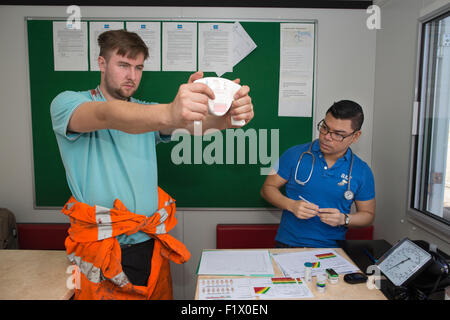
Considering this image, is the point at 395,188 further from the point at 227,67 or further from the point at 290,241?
the point at 227,67

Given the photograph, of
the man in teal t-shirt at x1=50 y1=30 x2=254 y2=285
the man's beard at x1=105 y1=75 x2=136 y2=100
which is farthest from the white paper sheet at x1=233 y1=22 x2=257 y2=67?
the man's beard at x1=105 y1=75 x2=136 y2=100

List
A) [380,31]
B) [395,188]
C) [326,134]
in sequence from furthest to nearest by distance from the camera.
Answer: [380,31]
[395,188]
[326,134]

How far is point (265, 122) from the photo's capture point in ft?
7.55

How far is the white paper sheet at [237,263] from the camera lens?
1282mm

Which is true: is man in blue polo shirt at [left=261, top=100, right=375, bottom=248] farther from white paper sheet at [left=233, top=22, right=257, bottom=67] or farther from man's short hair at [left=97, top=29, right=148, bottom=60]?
man's short hair at [left=97, top=29, right=148, bottom=60]

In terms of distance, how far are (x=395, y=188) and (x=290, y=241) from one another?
84cm

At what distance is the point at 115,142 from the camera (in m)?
1.26

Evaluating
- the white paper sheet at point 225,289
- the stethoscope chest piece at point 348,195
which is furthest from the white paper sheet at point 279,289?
the stethoscope chest piece at point 348,195

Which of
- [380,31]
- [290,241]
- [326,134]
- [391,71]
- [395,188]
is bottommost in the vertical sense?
[290,241]

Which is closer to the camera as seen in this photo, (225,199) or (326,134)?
(326,134)

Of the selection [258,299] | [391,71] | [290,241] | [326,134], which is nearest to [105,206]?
[258,299]

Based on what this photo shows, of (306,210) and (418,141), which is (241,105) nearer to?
(306,210)

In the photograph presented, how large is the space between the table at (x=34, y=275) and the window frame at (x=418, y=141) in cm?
176

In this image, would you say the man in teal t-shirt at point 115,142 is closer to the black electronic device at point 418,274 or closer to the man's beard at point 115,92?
the man's beard at point 115,92
